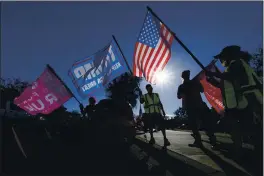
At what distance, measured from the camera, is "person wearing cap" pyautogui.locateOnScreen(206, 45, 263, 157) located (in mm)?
3717

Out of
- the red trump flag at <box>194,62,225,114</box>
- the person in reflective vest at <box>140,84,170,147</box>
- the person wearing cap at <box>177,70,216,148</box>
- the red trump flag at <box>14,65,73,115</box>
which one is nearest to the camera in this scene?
the person wearing cap at <box>177,70,216,148</box>

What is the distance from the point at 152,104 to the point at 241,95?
137 inches

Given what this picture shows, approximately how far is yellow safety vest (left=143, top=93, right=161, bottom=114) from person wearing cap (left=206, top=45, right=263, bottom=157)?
2.98 metres

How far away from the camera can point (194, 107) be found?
5887 mm

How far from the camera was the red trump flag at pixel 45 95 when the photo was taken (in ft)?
29.4

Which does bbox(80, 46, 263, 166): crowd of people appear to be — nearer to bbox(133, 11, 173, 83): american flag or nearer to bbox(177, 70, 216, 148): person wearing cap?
bbox(177, 70, 216, 148): person wearing cap

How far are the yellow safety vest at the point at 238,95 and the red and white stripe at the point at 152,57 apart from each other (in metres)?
2.35

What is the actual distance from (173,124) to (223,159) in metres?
18.8

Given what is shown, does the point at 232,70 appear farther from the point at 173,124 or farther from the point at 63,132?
the point at 173,124

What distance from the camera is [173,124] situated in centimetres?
2264

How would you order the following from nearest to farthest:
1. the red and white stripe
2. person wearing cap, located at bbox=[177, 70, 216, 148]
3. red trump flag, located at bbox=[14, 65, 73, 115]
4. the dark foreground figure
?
the dark foreground figure → person wearing cap, located at bbox=[177, 70, 216, 148] → the red and white stripe → red trump flag, located at bbox=[14, 65, 73, 115]

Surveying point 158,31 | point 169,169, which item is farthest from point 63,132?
point 169,169

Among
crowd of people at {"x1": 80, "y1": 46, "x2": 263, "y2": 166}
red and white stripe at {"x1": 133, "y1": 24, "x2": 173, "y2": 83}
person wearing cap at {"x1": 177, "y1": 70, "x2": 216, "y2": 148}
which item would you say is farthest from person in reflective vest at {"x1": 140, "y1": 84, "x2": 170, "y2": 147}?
crowd of people at {"x1": 80, "y1": 46, "x2": 263, "y2": 166}

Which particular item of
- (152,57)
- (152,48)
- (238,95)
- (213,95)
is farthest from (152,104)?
(238,95)
